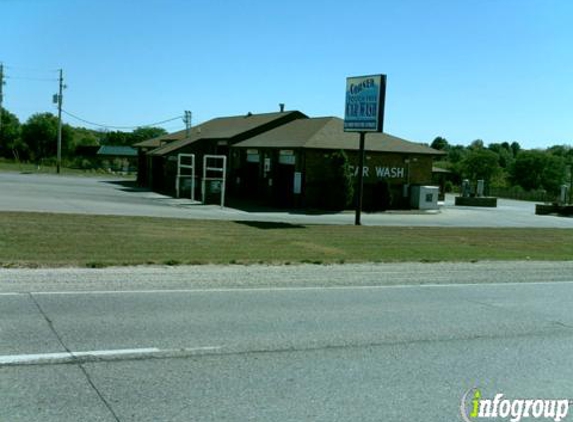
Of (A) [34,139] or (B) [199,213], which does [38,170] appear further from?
(B) [199,213]

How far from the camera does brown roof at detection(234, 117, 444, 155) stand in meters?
40.7

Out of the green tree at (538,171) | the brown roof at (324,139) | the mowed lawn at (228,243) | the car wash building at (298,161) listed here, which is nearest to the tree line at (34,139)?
the car wash building at (298,161)

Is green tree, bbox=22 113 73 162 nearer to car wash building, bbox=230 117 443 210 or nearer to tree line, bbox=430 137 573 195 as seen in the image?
tree line, bbox=430 137 573 195

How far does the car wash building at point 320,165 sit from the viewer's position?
130 ft

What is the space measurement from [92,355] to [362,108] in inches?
943

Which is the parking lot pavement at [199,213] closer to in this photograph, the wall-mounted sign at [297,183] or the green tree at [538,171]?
the wall-mounted sign at [297,183]

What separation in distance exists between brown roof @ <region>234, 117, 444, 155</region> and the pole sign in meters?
9.18

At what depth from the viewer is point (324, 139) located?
135 feet

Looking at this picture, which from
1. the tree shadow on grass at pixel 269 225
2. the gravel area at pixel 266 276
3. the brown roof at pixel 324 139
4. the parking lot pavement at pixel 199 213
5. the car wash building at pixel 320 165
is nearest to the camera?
the gravel area at pixel 266 276

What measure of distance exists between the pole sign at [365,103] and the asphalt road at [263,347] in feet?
55.5

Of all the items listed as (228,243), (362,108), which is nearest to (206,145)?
(362,108)

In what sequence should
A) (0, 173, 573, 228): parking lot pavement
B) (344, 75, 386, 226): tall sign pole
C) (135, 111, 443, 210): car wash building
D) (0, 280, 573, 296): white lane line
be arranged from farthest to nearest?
1. (135, 111, 443, 210): car wash building
2. (344, 75, 386, 226): tall sign pole
3. (0, 173, 573, 228): parking lot pavement
4. (0, 280, 573, 296): white lane line

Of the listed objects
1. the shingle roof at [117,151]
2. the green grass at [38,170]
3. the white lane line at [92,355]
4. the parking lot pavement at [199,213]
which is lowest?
the parking lot pavement at [199,213]

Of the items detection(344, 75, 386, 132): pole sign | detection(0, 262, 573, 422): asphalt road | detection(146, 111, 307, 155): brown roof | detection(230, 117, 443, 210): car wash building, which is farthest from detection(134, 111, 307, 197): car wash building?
detection(0, 262, 573, 422): asphalt road
